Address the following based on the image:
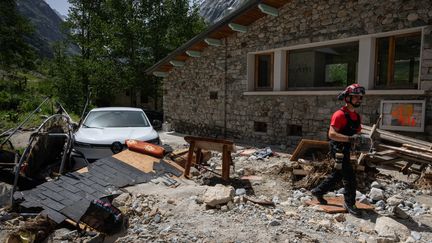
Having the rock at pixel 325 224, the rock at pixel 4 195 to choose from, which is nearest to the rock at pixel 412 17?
the rock at pixel 325 224

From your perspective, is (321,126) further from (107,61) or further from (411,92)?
(107,61)

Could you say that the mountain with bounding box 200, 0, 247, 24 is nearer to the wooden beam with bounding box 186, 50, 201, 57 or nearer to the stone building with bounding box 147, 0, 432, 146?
the wooden beam with bounding box 186, 50, 201, 57

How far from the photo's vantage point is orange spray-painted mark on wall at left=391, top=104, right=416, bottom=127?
6.82 metres

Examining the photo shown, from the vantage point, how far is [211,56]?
12344 mm

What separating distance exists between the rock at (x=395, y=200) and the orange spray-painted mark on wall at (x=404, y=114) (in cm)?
289

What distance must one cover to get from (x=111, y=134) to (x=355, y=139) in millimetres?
5265

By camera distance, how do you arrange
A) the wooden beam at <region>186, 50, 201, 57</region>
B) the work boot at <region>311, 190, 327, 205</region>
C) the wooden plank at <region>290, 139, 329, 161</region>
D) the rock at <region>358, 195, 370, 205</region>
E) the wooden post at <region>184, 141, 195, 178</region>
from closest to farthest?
1. the work boot at <region>311, 190, 327, 205</region>
2. the rock at <region>358, 195, 370, 205</region>
3. the wooden post at <region>184, 141, 195, 178</region>
4. the wooden plank at <region>290, 139, 329, 161</region>
5. the wooden beam at <region>186, 50, 201, 57</region>

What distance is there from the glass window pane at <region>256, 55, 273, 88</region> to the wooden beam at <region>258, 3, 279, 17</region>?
5.13 ft

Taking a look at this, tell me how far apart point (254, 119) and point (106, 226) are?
7826 millimetres

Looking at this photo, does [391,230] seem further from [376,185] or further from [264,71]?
[264,71]

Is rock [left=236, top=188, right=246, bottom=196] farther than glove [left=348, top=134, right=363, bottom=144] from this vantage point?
Yes

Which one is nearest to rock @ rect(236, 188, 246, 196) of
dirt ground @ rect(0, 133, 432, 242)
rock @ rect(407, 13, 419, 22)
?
dirt ground @ rect(0, 133, 432, 242)

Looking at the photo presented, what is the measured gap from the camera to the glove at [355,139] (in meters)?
3.91

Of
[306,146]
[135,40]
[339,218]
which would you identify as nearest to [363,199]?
[339,218]
